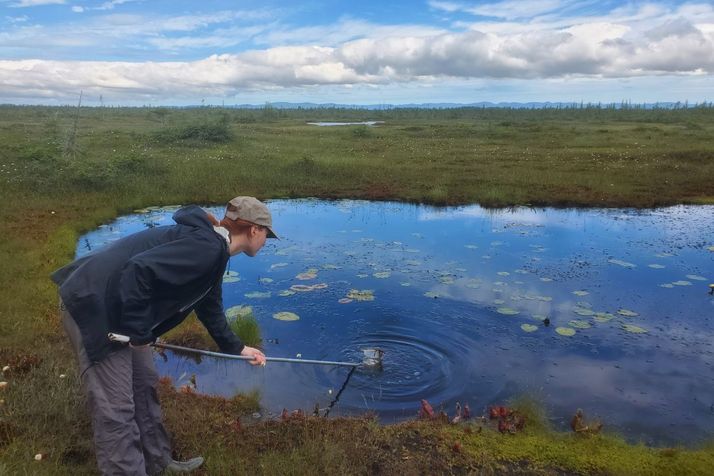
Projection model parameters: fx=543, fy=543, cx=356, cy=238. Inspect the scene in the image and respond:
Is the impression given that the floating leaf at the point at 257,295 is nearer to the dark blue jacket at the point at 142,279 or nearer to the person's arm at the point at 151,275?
the dark blue jacket at the point at 142,279

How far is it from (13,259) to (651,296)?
1202 centimetres

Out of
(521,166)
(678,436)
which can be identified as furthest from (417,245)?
(521,166)

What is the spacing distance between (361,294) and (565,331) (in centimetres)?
350

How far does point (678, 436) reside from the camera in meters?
5.87

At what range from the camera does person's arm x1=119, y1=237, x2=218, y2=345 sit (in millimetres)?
3156

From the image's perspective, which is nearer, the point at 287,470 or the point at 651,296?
the point at 287,470

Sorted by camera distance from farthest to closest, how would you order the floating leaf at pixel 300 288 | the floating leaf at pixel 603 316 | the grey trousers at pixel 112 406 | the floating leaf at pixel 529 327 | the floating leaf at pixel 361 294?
1. the floating leaf at pixel 300 288
2. the floating leaf at pixel 361 294
3. the floating leaf at pixel 603 316
4. the floating leaf at pixel 529 327
5. the grey trousers at pixel 112 406

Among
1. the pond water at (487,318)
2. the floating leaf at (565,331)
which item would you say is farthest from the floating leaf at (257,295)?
the floating leaf at (565,331)

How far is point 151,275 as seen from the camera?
319 centimetres

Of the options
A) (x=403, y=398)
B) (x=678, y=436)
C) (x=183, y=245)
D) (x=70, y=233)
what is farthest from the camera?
(x=70, y=233)

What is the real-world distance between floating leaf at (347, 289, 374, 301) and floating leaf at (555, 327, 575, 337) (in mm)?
3137

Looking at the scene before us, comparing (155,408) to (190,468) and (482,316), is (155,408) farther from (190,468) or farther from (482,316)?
(482,316)

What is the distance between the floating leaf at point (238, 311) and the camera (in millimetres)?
8758

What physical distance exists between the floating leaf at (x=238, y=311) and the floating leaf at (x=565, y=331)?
491 centimetres
